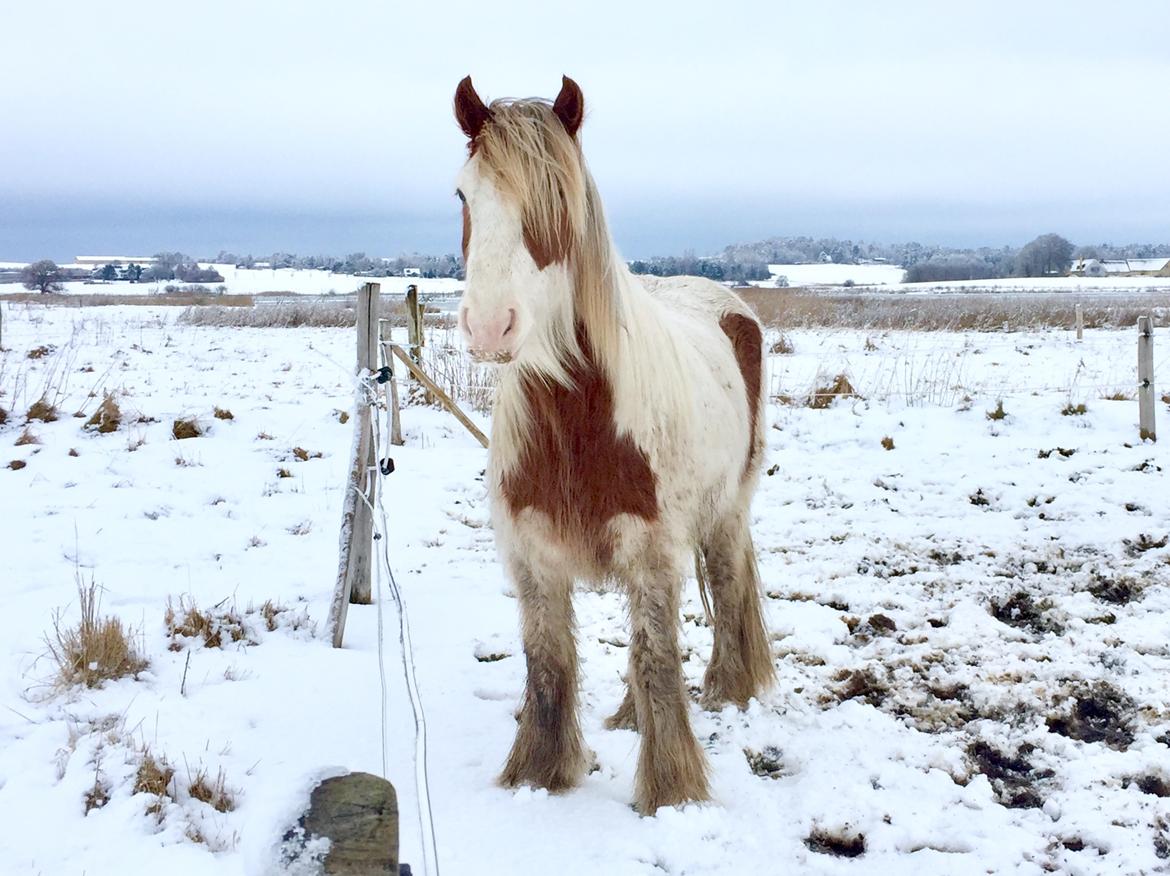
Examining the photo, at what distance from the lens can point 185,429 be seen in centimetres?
819

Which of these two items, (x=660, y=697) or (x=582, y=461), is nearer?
(x=582, y=461)

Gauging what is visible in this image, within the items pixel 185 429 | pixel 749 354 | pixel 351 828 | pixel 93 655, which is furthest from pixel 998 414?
pixel 351 828

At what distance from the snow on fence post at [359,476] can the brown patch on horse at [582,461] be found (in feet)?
5.20

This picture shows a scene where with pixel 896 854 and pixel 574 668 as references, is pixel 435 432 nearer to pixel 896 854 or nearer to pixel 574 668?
pixel 574 668

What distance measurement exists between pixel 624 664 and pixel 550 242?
2.53 meters

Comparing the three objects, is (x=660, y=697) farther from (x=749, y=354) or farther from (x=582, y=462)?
(x=749, y=354)

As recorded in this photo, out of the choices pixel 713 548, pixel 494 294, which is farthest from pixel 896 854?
pixel 494 294

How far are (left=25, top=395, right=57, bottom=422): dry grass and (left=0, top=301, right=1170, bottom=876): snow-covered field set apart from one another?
0.63ft

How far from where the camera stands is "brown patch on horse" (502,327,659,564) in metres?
2.78

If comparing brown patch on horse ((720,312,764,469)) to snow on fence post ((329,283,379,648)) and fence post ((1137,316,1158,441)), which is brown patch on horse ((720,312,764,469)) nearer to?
snow on fence post ((329,283,379,648))

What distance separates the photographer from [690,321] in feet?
12.3

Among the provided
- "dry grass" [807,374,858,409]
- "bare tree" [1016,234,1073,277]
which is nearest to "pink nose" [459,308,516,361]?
"dry grass" [807,374,858,409]

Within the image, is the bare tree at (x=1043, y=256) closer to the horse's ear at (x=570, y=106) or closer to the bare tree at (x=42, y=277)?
the bare tree at (x=42, y=277)

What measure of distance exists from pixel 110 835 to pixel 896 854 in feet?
8.36
